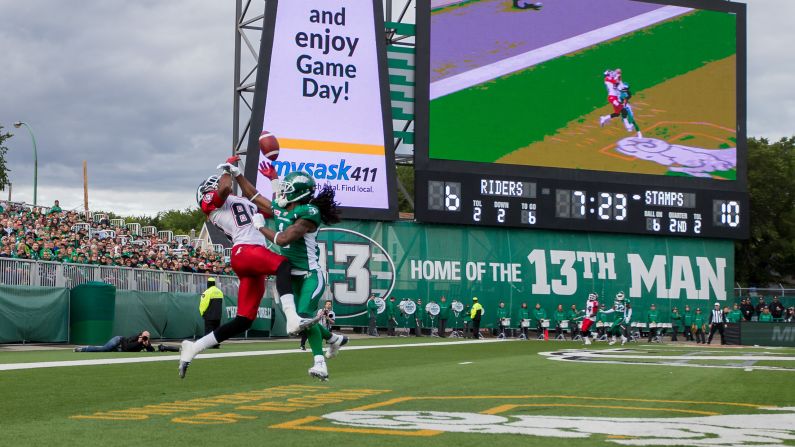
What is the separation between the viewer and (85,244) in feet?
Result: 90.9

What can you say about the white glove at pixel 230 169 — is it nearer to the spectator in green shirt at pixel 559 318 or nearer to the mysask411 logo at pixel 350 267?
the mysask411 logo at pixel 350 267

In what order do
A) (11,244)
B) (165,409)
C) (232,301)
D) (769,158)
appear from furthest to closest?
(769,158), (232,301), (11,244), (165,409)

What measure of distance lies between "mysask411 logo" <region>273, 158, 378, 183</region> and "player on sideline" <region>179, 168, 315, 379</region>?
72.5 ft

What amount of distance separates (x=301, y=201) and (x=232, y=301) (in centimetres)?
1989

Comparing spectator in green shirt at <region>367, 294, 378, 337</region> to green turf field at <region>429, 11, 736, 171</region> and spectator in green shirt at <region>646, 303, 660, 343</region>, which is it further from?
spectator in green shirt at <region>646, 303, 660, 343</region>

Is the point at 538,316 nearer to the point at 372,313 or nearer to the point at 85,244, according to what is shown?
the point at 372,313

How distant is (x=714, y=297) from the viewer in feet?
133

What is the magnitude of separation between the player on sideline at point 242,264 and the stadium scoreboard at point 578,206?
77.6ft

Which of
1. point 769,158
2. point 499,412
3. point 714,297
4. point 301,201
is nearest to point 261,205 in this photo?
point 301,201

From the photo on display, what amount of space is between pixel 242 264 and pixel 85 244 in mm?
18927

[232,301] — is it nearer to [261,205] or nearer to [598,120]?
[598,120]

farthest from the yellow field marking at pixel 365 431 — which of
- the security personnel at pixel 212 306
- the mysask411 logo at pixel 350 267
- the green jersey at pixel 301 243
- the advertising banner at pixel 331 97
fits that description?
the mysask411 logo at pixel 350 267

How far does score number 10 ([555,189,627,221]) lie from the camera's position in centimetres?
3644

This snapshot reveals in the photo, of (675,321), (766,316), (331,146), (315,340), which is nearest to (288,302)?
(315,340)
